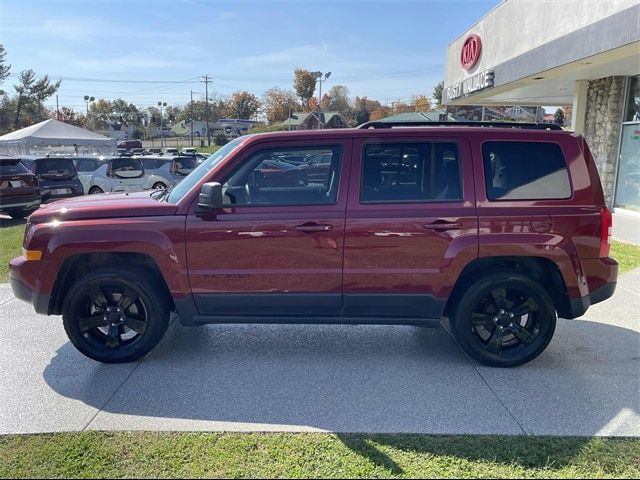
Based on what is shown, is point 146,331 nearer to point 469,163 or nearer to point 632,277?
point 469,163

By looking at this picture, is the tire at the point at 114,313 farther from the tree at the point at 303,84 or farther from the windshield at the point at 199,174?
the tree at the point at 303,84

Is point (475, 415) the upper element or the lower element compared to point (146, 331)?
lower

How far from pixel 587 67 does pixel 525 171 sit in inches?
324

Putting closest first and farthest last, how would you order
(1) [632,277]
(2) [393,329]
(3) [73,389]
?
(3) [73,389] < (2) [393,329] < (1) [632,277]

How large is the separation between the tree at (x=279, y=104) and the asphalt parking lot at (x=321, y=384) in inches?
3742

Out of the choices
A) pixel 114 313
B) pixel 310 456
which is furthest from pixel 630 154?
pixel 114 313

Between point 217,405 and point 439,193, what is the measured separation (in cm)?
234

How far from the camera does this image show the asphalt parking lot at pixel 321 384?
3158 mm

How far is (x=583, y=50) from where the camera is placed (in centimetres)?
912

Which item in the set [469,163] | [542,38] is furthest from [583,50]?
[469,163]

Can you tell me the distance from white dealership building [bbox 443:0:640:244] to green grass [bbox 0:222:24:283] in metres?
10.3

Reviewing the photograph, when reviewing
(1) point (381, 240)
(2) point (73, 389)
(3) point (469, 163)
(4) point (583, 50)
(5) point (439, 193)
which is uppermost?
(4) point (583, 50)

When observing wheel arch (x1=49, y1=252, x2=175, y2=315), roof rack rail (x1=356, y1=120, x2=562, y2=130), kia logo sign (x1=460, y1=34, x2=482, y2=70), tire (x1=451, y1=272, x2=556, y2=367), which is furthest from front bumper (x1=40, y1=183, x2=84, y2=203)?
kia logo sign (x1=460, y1=34, x2=482, y2=70)

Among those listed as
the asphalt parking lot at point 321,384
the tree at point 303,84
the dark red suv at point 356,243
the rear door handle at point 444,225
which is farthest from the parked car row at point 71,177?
the tree at point 303,84
